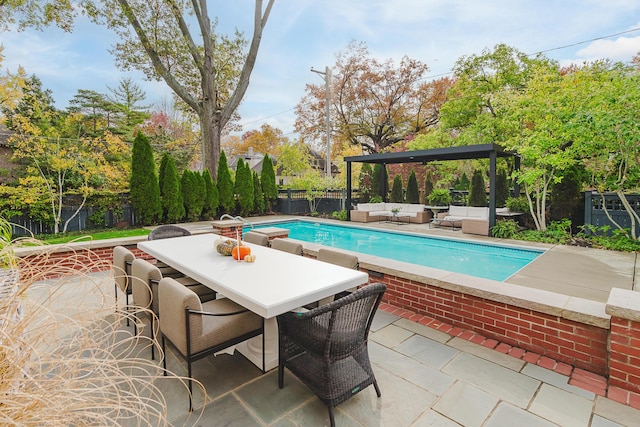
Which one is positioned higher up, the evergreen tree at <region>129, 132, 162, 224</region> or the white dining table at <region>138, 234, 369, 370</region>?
the evergreen tree at <region>129, 132, 162, 224</region>

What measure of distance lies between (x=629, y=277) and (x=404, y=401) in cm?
472

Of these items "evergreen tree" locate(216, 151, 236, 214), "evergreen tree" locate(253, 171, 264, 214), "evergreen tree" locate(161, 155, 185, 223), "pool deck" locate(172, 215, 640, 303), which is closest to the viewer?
→ "pool deck" locate(172, 215, 640, 303)

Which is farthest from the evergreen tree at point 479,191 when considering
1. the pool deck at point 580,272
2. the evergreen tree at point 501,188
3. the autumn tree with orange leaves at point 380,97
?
the autumn tree with orange leaves at point 380,97

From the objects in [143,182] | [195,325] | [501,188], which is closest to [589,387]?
[195,325]

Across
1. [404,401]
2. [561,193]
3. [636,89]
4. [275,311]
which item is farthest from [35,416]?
[561,193]

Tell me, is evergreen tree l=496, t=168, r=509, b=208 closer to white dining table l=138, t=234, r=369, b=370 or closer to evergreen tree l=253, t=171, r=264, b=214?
evergreen tree l=253, t=171, r=264, b=214

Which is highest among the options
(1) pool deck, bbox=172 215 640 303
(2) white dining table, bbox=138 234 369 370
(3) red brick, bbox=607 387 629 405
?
(2) white dining table, bbox=138 234 369 370

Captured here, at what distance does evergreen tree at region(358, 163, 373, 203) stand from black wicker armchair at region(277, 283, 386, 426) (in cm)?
1272

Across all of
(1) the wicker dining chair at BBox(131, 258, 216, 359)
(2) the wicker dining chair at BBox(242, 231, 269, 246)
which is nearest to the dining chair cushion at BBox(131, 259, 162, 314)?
(1) the wicker dining chair at BBox(131, 258, 216, 359)

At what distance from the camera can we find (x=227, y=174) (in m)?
12.5

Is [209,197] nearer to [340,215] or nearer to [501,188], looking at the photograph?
[340,215]

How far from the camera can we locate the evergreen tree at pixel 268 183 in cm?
1384

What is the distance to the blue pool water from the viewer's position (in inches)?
241

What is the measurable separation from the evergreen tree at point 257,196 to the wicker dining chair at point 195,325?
11449 millimetres
